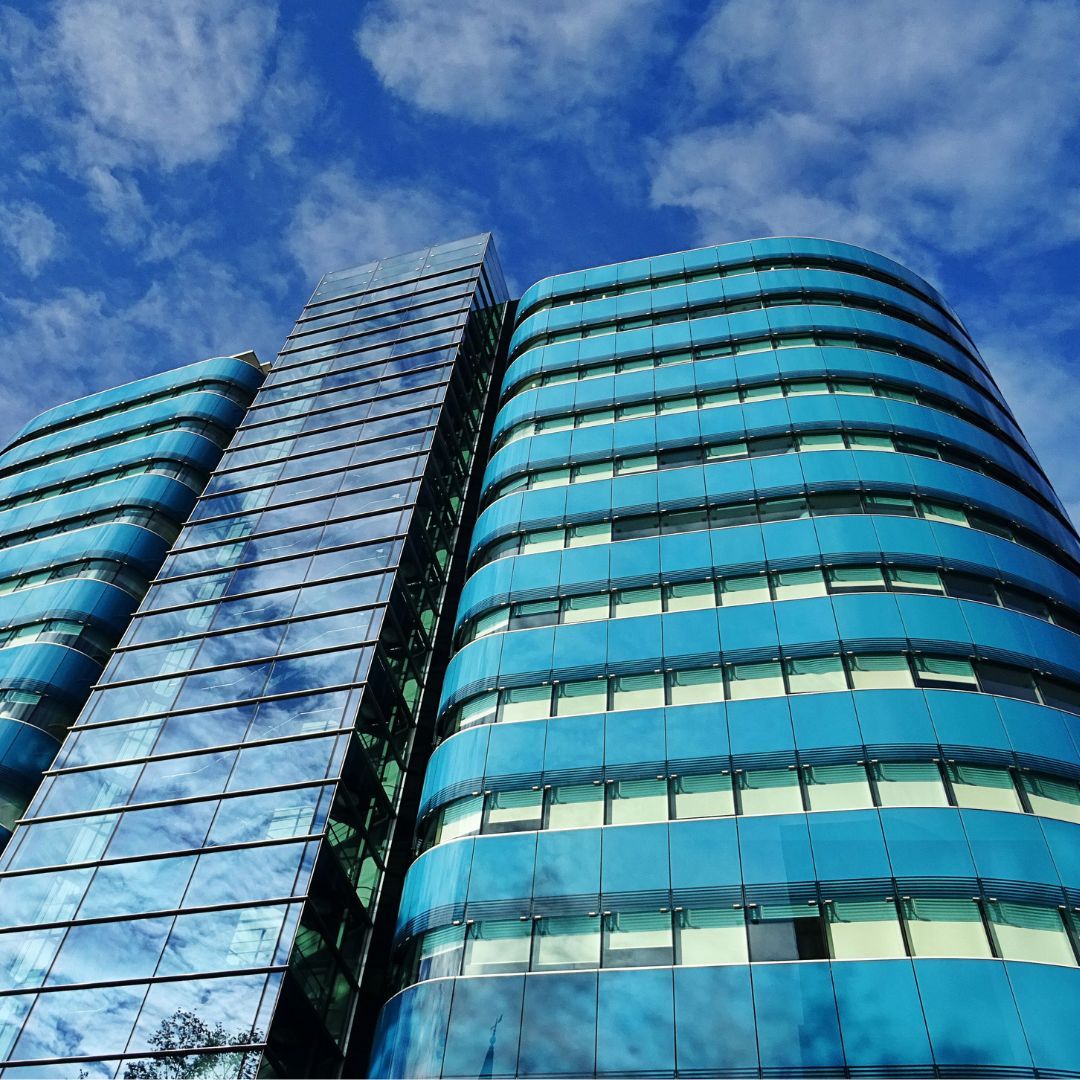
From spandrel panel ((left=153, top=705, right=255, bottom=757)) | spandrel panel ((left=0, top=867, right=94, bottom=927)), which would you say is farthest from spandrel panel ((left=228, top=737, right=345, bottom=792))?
spandrel panel ((left=0, top=867, right=94, bottom=927))

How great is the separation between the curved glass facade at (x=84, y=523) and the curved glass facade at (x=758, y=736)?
1513 cm

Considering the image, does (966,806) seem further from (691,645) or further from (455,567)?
(455,567)

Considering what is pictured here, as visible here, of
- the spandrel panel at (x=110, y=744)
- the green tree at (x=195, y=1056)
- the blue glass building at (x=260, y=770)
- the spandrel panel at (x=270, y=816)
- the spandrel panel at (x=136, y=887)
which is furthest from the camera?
the spandrel panel at (x=110, y=744)

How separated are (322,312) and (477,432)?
45.7 ft

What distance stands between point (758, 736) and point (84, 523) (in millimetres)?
33355

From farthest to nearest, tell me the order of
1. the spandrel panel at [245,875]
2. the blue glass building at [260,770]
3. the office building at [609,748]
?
the spandrel panel at [245,875] < the blue glass building at [260,770] < the office building at [609,748]

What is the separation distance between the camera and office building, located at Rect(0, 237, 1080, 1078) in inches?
851

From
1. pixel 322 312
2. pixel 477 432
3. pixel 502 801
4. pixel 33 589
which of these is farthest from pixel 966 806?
pixel 322 312

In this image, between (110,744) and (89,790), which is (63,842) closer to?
(89,790)

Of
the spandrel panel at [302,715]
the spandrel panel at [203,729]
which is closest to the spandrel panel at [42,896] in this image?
the spandrel panel at [203,729]

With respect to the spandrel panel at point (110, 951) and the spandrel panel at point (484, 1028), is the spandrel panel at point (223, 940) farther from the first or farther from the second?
the spandrel panel at point (484, 1028)

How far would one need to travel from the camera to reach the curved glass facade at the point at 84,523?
3584cm

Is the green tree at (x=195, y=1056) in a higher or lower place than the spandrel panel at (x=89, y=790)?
lower

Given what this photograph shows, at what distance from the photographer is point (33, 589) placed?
1602 inches
